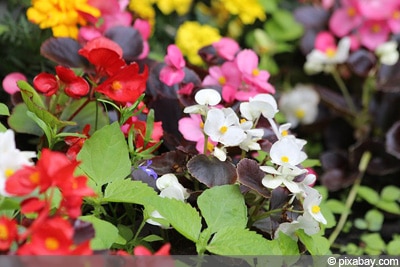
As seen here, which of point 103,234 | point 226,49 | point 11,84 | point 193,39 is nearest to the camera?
point 103,234

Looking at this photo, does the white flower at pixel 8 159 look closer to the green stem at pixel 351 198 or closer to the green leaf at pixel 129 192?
the green leaf at pixel 129 192

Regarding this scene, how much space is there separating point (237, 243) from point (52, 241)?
253mm

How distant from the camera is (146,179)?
93cm

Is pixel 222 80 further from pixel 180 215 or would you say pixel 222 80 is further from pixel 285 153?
pixel 180 215

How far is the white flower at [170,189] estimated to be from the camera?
904 millimetres

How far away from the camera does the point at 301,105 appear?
5.92 ft

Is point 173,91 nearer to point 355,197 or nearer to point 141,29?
point 141,29

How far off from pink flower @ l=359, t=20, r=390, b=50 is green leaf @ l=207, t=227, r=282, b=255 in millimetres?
1057

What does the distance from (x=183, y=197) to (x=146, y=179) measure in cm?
6

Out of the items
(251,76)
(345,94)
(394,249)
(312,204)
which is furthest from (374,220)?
(312,204)

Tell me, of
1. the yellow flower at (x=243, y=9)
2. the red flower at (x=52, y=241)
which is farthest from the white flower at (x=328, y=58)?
the red flower at (x=52, y=241)

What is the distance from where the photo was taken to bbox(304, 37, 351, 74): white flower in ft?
5.55

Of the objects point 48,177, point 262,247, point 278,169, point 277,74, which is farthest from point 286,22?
point 48,177

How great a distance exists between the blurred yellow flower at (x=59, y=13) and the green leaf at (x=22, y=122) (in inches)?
8.7
